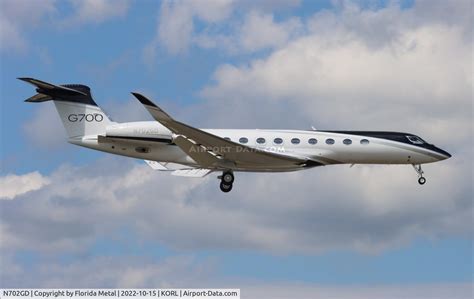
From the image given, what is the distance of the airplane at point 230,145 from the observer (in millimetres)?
37875

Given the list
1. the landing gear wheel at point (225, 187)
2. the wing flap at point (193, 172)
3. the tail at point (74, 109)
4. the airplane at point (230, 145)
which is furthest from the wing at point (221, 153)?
the tail at point (74, 109)

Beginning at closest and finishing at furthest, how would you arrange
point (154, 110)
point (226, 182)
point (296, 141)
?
point (154, 110), point (226, 182), point (296, 141)

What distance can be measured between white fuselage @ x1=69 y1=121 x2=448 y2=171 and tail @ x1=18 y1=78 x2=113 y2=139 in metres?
0.68

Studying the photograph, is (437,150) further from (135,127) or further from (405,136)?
(135,127)

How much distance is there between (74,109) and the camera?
40062 mm

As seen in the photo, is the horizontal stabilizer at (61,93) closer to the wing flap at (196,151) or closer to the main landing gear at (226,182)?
the wing flap at (196,151)

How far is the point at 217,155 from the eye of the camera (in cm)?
3800

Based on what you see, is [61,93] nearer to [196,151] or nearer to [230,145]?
[196,151]

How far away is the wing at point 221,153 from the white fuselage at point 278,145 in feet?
1.94

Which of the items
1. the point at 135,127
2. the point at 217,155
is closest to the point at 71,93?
the point at 135,127

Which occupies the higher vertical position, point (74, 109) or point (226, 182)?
point (74, 109)

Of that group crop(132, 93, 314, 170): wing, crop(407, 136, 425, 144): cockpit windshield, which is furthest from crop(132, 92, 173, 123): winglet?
crop(407, 136, 425, 144): cockpit windshield

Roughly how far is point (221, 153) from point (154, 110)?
14.3 feet

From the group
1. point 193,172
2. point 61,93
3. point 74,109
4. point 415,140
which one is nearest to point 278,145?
point 193,172
